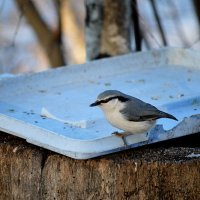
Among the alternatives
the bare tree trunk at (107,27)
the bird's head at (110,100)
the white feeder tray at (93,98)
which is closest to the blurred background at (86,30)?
the bare tree trunk at (107,27)

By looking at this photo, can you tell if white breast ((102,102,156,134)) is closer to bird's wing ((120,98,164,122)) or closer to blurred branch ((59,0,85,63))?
bird's wing ((120,98,164,122))

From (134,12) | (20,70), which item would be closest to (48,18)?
(20,70)

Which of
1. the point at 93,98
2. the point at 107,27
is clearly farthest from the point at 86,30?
the point at 93,98

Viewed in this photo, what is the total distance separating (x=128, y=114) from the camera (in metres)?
2.77

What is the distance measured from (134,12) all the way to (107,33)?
24 centimetres

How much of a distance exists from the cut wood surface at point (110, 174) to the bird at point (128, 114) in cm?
9

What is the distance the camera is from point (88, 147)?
8.59 feet

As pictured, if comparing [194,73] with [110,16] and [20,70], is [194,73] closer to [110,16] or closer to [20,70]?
[110,16]

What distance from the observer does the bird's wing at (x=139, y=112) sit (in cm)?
274

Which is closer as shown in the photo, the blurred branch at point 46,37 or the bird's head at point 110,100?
the bird's head at point 110,100

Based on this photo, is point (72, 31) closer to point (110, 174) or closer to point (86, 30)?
point (86, 30)

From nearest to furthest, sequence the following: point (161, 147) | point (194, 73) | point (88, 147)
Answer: point (88, 147)
point (161, 147)
point (194, 73)

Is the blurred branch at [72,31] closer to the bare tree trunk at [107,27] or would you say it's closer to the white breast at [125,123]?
the bare tree trunk at [107,27]

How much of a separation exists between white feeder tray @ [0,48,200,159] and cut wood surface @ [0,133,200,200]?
6 cm
